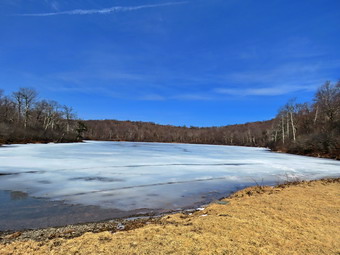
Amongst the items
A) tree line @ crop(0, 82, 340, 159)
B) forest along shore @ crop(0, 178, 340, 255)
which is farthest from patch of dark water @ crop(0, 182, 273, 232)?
tree line @ crop(0, 82, 340, 159)

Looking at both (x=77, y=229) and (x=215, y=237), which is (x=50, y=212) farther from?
(x=215, y=237)

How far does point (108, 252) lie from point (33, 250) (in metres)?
0.99

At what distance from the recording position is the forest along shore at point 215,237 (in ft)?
9.30

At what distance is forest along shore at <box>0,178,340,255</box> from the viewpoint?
2836 millimetres

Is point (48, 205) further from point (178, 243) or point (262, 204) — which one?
point (262, 204)

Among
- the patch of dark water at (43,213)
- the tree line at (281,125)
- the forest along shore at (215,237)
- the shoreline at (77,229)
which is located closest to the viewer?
the forest along shore at (215,237)

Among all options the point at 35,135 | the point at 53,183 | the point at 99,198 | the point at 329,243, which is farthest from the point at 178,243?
the point at 35,135

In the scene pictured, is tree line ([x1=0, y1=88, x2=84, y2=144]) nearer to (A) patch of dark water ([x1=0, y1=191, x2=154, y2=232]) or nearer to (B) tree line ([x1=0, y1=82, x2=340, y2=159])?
(B) tree line ([x1=0, y1=82, x2=340, y2=159])

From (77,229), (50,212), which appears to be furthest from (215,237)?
(50,212)

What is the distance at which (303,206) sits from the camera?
5012 mm

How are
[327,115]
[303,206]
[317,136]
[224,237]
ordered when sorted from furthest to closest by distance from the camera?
[327,115] < [317,136] < [303,206] < [224,237]

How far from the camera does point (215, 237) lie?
3.17m

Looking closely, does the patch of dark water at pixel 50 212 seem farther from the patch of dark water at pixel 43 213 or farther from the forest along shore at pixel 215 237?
the forest along shore at pixel 215 237

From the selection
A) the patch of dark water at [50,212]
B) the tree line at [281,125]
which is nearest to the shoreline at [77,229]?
the patch of dark water at [50,212]
